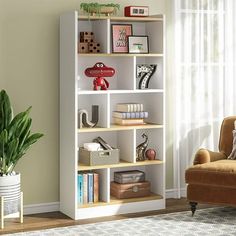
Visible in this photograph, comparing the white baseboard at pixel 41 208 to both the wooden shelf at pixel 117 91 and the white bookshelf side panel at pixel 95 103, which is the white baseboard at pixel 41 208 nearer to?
the white bookshelf side panel at pixel 95 103

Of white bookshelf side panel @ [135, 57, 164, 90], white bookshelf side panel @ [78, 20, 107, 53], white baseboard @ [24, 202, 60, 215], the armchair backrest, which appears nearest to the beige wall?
white baseboard @ [24, 202, 60, 215]

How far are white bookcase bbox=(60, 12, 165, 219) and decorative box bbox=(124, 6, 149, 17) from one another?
0.18ft

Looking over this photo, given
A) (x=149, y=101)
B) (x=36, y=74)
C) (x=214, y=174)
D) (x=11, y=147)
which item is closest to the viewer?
(x=11, y=147)

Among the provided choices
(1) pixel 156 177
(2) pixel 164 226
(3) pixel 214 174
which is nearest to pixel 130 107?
(1) pixel 156 177

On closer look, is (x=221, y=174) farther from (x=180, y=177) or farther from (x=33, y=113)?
(x=33, y=113)

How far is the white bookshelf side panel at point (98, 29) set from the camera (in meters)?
5.19

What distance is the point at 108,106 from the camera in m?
5.17

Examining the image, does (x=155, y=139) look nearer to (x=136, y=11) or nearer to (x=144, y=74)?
(x=144, y=74)

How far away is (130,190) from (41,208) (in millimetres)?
807

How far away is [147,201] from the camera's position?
5.41 metres

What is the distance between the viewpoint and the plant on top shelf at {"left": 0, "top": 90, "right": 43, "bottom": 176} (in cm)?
476

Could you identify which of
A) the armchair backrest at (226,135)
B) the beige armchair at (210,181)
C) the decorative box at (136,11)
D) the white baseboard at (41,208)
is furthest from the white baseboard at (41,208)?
the decorative box at (136,11)

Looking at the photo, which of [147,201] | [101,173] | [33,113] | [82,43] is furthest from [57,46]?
[147,201]

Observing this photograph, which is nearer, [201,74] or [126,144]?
[126,144]
